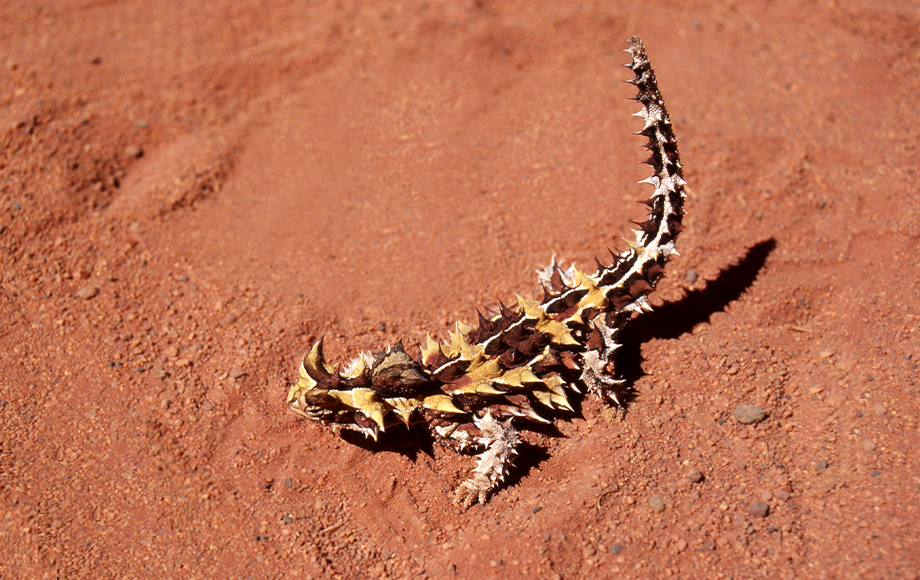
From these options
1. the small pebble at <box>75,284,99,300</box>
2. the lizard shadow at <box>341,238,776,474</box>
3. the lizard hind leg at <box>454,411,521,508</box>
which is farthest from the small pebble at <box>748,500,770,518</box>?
the small pebble at <box>75,284,99,300</box>

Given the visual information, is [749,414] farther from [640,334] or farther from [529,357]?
[529,357]

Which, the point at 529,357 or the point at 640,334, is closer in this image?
the point at 529,357

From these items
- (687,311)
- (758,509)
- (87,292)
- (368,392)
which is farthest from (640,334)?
(87,292)

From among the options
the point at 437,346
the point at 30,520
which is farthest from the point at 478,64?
the point at 30,520

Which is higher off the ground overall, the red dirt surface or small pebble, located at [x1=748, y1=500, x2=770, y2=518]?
the red dirt surface

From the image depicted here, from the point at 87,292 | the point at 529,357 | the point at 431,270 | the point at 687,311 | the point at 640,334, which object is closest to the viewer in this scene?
the point at 529,357

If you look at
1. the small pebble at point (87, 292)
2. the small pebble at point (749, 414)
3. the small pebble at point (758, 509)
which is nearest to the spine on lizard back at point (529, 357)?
the small pebble at point (749, 414)

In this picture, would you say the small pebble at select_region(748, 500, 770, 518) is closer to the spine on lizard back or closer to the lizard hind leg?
the spine on lizard back

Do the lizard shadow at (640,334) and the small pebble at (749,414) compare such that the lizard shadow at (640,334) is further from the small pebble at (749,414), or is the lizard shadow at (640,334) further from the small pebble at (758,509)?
the small pebble at (758,509)
